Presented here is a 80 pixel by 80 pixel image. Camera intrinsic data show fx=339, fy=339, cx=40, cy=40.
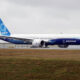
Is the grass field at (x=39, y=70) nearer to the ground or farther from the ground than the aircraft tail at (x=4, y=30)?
nearer to the ground

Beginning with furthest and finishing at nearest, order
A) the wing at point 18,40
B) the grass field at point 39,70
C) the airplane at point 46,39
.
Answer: the wing at point 18,40, the airplane at point 46,39, the grass field at point 39,70

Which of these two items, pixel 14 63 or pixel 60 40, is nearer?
pixel 14 63

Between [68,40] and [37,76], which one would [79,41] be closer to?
[68,40]

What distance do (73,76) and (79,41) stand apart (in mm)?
62822

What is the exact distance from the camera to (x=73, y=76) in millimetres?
23625

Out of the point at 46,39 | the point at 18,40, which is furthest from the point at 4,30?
the point at 46,39

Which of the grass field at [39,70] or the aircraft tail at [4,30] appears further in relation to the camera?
the aircraft tail at [4,30]

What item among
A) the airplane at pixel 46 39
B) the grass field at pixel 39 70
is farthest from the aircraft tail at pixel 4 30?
the grass field at pixel 39 70

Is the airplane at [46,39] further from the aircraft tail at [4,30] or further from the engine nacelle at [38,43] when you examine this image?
the aircraft tail at [4,30]

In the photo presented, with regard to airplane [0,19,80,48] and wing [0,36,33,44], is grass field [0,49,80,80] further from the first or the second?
wing [0,36,33,44]

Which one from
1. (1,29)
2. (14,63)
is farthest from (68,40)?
(14,63)

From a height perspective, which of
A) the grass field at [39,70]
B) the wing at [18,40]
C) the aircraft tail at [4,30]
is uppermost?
the aircraft tail at [4,30]

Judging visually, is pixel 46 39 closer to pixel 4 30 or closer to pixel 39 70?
pixel 4 30

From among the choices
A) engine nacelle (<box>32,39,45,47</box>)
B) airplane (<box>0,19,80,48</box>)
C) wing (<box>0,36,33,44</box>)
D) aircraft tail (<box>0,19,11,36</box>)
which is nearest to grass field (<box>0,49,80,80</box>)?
engine nacelle (<box>32,39,45,47</box>)
